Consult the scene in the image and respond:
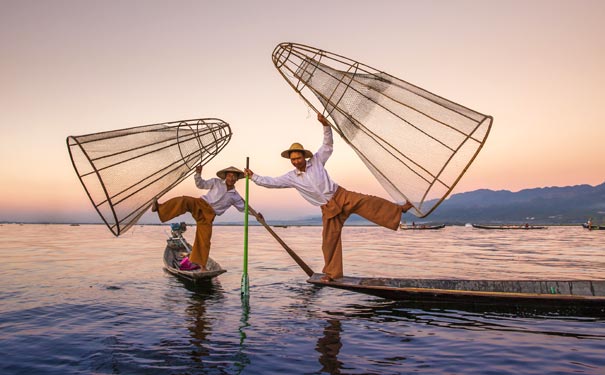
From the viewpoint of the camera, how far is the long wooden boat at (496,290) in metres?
7.41

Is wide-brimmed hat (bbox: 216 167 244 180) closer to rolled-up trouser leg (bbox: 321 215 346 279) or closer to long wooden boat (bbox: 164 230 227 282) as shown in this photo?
rolled-up trouser leg (bbox: 321 215 346 279)

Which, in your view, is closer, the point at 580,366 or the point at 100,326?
the point at 580,366

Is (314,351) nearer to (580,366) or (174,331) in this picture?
(174,331)

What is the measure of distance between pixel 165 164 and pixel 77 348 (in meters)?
3.85

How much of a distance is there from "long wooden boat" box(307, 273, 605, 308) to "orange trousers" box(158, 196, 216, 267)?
2819 millimetres

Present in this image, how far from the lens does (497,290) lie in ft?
27.8

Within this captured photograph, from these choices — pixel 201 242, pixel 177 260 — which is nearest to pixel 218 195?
pixel 201 242

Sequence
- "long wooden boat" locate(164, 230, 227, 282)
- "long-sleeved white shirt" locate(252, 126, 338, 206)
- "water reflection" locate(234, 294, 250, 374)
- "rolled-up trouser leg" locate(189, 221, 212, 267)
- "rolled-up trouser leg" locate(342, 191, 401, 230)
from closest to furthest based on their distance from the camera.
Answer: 1. "water reflection" locate(234, 294, 250, 374)
2. "rolled-up trouser leg" locate(342, 191, 401, 230)
3. "long-sleeved white shirt" locate(252, 126, 338, 206)
4. "rolled-up trouser leg" locate(189, 221, 212, 267)
5. "long wooden boat" locate(164, 230, 227, 282)

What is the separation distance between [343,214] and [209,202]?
138 inches

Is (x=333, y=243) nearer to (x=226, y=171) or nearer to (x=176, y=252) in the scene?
(x=226, y=171)

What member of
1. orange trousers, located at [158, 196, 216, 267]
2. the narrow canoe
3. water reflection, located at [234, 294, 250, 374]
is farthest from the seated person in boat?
the narrow canoe

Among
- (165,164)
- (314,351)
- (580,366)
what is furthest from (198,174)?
(580,366)

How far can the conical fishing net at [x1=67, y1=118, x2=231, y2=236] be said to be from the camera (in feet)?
23.3

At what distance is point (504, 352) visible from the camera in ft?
19.3
